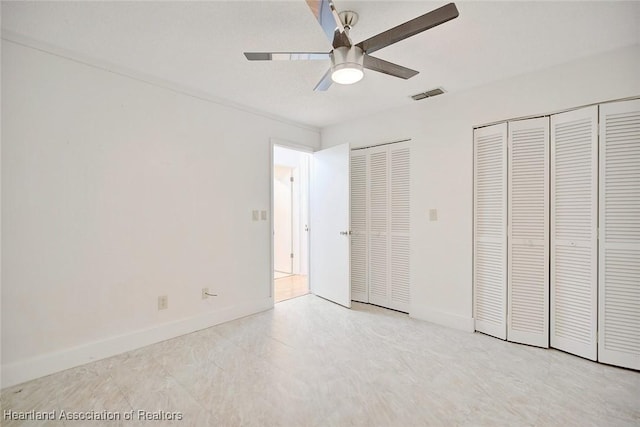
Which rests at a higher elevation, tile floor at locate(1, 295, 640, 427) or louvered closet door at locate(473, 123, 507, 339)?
louvered closet door at locate(473, 123, 507, 339)

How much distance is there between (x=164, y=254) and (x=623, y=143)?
3.78 m

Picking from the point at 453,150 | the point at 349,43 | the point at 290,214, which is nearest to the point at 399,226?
the point at 453,150

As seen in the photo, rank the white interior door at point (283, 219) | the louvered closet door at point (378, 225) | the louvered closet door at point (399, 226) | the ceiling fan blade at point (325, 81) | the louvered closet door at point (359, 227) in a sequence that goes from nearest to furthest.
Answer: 1. the ceiling fan blade at point (325, 81)
2. the louvered closet door at point (399, 226)
3. the louvered closet door at point (378, 225)
4. the louvered closet door at point (359, 227)
5. the white interior door at point (283, 219)

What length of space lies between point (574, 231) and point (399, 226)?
156 cm

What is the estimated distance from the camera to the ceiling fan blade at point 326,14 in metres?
1.34

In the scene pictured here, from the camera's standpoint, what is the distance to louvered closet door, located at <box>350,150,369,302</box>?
380 centimetres

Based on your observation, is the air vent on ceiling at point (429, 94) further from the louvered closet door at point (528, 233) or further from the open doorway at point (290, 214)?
the open doorway at point (290, 214)

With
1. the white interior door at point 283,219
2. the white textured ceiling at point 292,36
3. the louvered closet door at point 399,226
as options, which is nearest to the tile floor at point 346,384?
the louvered closet door at point 399,226

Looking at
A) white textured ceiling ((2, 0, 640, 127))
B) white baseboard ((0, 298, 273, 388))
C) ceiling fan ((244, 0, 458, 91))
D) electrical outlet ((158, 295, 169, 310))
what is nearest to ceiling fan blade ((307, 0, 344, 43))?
ceiling fan ((244, 0, 458, 91))

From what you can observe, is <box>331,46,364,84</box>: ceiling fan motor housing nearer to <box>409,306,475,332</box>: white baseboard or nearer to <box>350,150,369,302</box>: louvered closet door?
<box>350,150,369,302</box>: louvered closet door

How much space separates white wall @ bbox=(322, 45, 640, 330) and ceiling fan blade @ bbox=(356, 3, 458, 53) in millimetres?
1664

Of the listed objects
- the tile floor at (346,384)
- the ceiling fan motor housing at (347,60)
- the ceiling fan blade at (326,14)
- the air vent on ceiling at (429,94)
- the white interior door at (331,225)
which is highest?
the air vent on ceiling at (429,94)

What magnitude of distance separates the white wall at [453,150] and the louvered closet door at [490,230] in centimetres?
7

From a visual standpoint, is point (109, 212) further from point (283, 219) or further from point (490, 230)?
point (283, 219)
